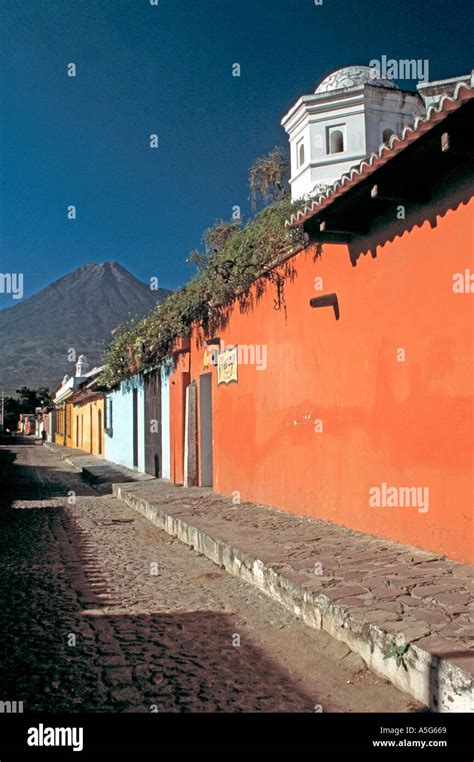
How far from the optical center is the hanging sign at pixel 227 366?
1019 centimetres

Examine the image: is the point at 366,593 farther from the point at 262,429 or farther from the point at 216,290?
the point at 216,290

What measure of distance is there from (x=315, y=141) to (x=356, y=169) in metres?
15.6

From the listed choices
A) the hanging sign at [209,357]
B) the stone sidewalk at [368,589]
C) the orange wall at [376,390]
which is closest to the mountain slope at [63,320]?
the hanging sign at [209,357]

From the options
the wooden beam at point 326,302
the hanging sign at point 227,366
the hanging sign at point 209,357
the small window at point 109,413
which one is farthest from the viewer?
the small window at point 109,413

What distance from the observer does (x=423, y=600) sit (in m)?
4.02

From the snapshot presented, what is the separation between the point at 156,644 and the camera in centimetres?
430

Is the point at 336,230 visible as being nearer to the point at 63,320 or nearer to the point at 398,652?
the point at 398,652

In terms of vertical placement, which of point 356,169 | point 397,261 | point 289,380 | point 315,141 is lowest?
point 289,380

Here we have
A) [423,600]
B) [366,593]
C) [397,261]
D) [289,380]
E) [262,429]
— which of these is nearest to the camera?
[423,600]

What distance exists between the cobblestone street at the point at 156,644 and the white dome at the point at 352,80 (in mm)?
16750

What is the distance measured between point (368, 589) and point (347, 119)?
17792 millimetres

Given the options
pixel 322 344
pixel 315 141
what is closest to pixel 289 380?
pixel 322 344

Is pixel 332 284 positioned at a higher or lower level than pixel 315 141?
lower

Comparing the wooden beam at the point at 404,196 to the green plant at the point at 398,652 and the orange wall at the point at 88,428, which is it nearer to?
the green plant at the point at 398,652
